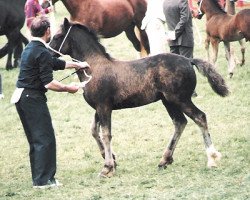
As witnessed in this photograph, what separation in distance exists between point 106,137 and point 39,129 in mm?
956

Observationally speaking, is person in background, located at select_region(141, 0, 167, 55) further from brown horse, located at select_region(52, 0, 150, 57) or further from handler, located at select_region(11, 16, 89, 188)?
handler, located at select_region(11, 16, 89, 188)

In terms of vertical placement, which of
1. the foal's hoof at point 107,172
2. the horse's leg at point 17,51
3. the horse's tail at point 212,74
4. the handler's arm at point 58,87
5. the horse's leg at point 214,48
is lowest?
the horse's leg at point 17,51

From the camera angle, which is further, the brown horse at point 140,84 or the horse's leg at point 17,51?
the horse's leg at point 17,51

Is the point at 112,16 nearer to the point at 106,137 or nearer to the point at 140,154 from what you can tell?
the point at 140,154

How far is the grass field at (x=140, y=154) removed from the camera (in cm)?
805

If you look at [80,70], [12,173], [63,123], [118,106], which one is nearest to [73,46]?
[80,70]

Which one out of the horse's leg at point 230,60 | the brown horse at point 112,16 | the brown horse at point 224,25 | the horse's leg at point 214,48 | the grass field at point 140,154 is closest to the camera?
the grass field at point 140,154

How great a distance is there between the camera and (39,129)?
27.8ft

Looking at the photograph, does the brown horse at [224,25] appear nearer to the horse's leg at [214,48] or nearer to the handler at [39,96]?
the horse's leg at [214,48]

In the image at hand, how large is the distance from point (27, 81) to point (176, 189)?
2.24m

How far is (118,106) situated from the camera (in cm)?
905

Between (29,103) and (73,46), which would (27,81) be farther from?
(73,46)

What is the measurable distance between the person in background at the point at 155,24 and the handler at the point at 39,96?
213 inches

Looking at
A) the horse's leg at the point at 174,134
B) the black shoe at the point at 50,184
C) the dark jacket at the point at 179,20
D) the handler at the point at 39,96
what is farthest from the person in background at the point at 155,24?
the black shoe at the point at 50,184
